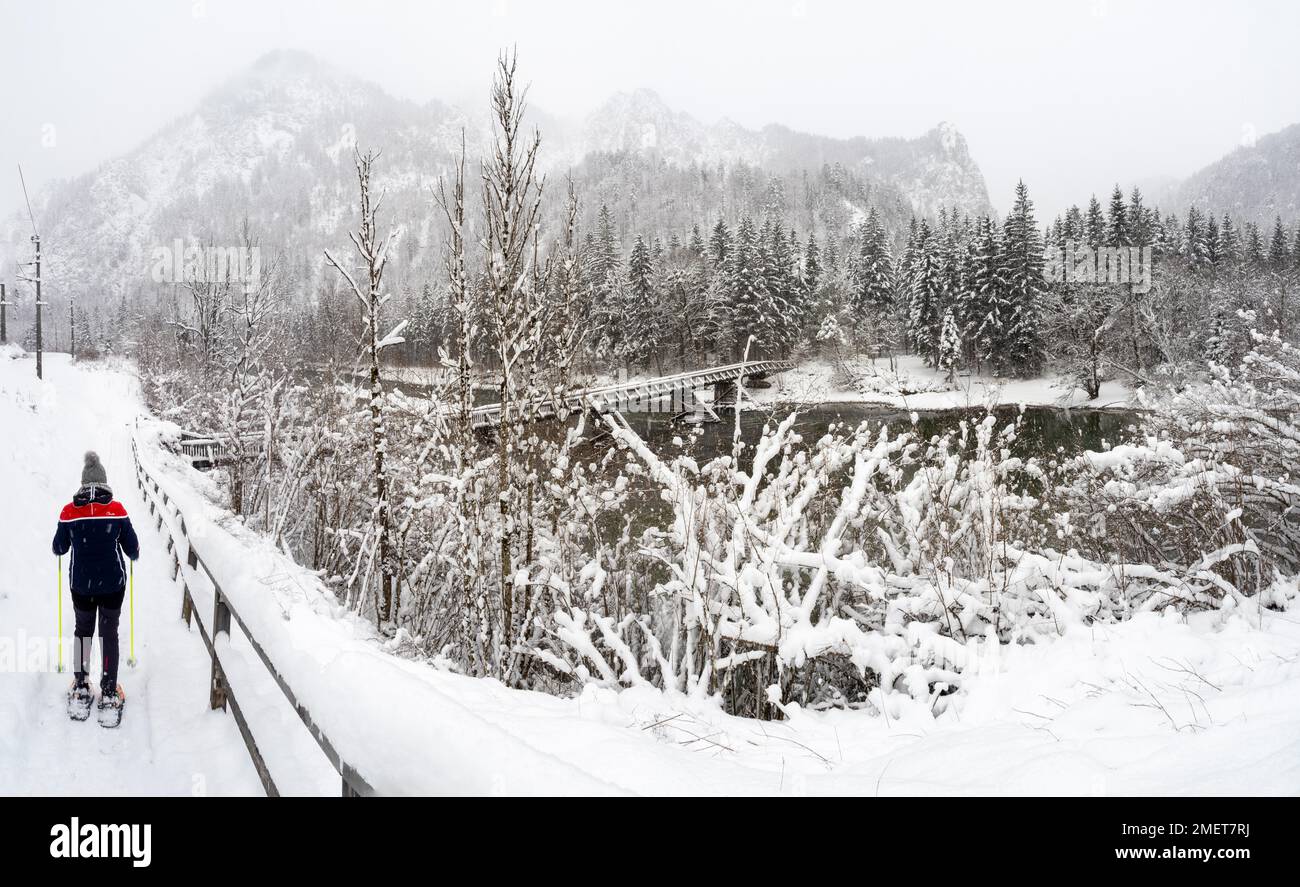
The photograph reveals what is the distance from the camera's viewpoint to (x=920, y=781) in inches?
77.3

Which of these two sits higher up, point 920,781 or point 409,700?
point 409,700

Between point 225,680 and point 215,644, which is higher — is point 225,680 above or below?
below

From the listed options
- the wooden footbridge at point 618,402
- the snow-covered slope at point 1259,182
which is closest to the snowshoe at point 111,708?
the wooden footbridge at point 618,402

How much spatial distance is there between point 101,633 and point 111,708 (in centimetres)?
61

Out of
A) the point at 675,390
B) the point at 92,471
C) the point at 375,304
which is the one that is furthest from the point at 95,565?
the point at 675,390

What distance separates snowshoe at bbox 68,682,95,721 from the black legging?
0.06 m

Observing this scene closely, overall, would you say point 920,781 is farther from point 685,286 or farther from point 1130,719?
point 685,286

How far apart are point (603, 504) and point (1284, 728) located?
23.1ft

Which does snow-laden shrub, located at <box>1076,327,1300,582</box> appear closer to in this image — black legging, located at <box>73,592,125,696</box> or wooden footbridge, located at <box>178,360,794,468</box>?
wooden footbridge, located at <box>178,360,794,468</box>

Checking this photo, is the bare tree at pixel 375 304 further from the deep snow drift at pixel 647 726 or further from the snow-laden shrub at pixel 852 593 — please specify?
the snow-laden shrub at pixel 852 593

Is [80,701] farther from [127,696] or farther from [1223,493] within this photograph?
[1223,493]

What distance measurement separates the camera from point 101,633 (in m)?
4.52
